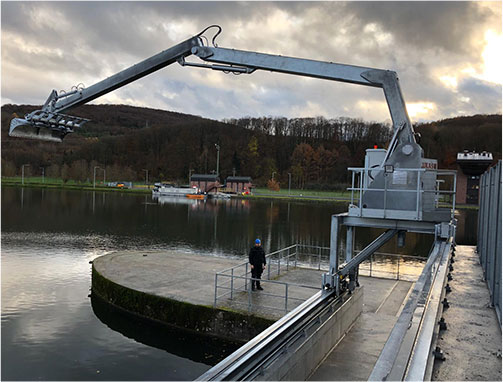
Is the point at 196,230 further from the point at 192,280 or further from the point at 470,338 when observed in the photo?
the point at 470,338

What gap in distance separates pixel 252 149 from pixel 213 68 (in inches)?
5015

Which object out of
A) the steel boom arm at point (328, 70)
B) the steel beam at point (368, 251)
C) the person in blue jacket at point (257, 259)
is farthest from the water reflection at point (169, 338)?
the steel boom arm at point (328, 70)

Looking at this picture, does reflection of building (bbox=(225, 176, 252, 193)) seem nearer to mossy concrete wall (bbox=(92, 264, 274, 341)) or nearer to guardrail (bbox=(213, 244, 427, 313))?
guardrail (bbox=(213, 244, 427, 313))

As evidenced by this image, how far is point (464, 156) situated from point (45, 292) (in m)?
76.1

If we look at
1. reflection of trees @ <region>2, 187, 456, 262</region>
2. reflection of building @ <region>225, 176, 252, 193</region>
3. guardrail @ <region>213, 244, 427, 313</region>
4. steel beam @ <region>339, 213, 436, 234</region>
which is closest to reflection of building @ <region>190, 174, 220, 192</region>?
reflection of building @ <region>225, 176, 252, 193</region>

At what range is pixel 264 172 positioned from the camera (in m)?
132

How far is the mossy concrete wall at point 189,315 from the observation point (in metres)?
11.1

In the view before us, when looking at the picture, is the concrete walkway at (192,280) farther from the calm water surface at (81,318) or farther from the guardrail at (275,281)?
the calm water surface at (81,318)

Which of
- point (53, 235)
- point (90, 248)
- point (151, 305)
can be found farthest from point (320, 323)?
point (53, 235)

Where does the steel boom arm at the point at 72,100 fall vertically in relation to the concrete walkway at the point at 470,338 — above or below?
above

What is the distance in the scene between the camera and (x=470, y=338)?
668 cm

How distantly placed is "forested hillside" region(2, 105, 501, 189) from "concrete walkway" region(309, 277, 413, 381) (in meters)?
97.1

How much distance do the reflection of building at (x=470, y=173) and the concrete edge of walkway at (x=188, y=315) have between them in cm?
7444

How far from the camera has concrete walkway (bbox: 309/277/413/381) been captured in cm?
819
